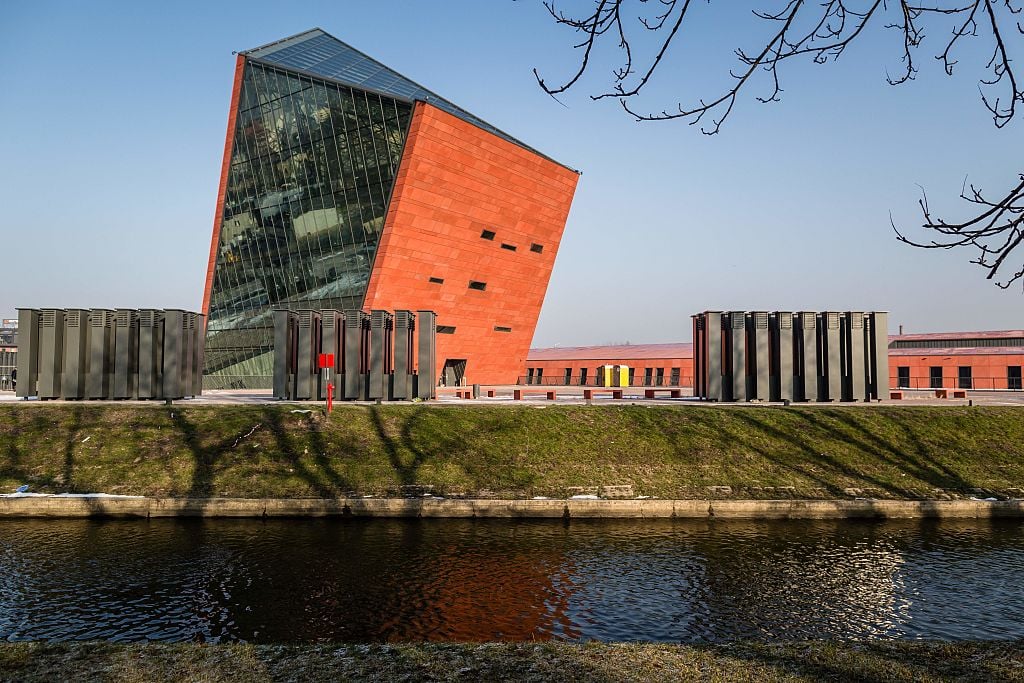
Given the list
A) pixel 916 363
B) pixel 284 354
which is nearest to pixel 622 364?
pixel 916 363

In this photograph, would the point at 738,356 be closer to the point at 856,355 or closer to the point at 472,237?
the point at 856,355

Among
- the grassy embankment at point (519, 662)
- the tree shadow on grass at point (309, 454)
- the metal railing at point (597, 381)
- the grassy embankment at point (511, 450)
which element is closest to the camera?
the grassy embankment at point (519, 662)

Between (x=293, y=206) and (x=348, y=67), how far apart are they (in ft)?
39.2

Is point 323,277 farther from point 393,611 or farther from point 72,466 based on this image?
point 393,611

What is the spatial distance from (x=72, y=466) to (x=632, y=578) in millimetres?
17882

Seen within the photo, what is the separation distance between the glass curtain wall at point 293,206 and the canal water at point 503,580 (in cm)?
3670

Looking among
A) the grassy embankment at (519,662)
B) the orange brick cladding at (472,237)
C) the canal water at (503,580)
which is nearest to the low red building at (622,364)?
the orange brick cladding at (472,237)

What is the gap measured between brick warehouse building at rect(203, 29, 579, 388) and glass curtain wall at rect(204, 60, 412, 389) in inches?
4.6

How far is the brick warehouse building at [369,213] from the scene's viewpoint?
50.9 meters

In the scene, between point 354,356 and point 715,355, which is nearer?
point 354,356

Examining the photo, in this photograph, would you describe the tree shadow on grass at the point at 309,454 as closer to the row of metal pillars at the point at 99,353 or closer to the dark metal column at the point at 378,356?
the dark metal column at the point at 378,356

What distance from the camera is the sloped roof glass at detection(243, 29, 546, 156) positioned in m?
52.8

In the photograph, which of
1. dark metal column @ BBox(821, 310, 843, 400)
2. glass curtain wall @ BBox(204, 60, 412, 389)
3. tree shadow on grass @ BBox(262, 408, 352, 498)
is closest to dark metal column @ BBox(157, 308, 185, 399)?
tree shadow on grass @ BBox(262, 408, 352, 498)

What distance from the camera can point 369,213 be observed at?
170ft
